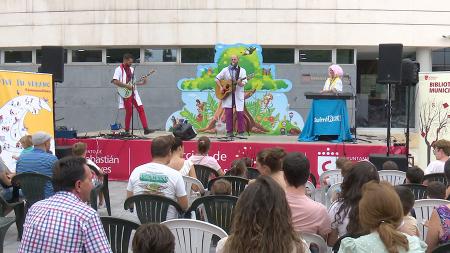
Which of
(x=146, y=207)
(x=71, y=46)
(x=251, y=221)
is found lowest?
(x=146, y=207)

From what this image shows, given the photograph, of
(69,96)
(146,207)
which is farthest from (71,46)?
(146,207)

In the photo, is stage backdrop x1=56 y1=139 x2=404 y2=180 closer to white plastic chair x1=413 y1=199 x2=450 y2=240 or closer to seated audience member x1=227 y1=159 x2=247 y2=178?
seated audience member x1=227 y1=159 x2=247 y2=178

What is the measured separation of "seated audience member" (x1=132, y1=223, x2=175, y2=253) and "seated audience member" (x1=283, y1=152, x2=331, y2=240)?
1310 millimetres

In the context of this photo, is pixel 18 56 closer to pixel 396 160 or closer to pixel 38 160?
pixel 38 160

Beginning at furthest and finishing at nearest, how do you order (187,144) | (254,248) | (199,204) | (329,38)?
(329,38), (187,144), (199,204), (254,248)

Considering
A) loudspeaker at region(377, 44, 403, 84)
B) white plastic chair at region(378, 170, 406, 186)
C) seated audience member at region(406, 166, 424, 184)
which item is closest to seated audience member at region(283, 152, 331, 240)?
seated audience member at region(406, 166, 424, 184)

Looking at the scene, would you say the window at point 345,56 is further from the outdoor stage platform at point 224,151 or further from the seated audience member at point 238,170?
the seated audience member at point 238,170

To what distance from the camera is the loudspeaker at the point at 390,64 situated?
1024cm

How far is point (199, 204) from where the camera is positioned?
4598 millimetres

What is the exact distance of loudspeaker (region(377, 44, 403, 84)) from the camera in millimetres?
10242

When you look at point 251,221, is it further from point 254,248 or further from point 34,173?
point 34,173

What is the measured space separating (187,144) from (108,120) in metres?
8.77

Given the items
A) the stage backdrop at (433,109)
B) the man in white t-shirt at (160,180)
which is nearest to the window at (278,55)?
the stage backdrop at (433,109)

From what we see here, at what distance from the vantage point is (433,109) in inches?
413
